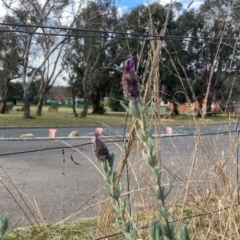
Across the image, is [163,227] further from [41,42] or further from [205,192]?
[41,42]

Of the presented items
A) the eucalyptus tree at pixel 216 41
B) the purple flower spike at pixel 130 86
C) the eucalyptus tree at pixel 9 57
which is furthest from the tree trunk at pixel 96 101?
the purple flower spike at pixel 130 86

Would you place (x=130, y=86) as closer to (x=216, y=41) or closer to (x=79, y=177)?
(x=216, y=41)

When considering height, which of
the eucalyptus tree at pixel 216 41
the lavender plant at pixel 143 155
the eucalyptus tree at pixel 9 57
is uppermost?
the eucalyptus tree at pixel 9 57

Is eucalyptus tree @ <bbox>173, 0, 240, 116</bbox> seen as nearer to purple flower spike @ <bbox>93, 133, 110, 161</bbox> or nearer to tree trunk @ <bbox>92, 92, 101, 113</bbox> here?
purple flower spike @ <bbox>93, 133, 110, 161</bbox>

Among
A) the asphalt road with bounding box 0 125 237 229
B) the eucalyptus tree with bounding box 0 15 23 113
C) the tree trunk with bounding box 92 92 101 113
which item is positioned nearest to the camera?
the asphalt road with bounding box 0 125 237 229

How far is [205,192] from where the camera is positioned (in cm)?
239

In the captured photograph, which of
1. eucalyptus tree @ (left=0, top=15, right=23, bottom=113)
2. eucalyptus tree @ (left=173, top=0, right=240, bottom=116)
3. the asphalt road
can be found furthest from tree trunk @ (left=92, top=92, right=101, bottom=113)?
eucalyptus tree @ (left=173, top=0, right=240, bottom=116)

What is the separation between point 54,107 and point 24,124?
15.9 meters

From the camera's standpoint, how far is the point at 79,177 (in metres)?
5.50

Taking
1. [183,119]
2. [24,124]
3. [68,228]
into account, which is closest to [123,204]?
[68,228]

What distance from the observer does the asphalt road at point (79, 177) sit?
7.38ft

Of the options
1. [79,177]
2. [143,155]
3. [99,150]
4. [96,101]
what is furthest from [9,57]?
[143,155]

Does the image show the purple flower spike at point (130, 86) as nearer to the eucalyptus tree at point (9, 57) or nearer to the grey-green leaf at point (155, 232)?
the grey-green leaf at point (155, 232)

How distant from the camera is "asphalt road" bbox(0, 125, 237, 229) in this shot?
2.25m
